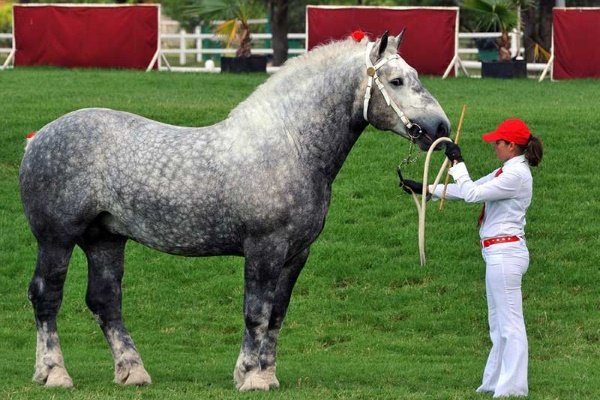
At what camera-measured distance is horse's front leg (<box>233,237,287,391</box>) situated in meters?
9.79

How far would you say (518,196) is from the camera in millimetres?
10062

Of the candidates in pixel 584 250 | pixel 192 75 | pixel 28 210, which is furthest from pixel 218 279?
pixel 192 75

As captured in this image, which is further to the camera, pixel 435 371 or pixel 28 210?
pixel 435 371

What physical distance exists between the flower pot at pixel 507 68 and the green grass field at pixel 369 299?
8.77 metres

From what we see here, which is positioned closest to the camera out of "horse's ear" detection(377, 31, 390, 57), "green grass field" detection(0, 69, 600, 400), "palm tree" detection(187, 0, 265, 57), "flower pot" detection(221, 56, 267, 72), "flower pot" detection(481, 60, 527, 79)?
"horse's ear" detection(377, 31, 390, 57)

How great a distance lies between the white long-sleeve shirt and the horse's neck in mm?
794

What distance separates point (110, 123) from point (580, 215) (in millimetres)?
8127

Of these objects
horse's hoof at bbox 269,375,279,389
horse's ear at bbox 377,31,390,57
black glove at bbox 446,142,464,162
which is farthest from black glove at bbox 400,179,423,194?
horse's hoof at bbox 269,375,279,389

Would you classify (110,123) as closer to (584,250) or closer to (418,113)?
(418,113)

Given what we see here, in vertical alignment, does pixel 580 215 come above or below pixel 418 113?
below

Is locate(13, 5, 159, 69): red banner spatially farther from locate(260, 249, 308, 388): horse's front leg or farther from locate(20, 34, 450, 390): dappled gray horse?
locate(260, 249, 308, 388): horse's front leg

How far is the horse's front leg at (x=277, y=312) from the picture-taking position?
33.7 feet

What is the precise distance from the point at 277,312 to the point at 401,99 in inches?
72.9

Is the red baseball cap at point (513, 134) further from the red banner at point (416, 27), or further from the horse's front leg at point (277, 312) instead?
the red banner at point (416, 27)
